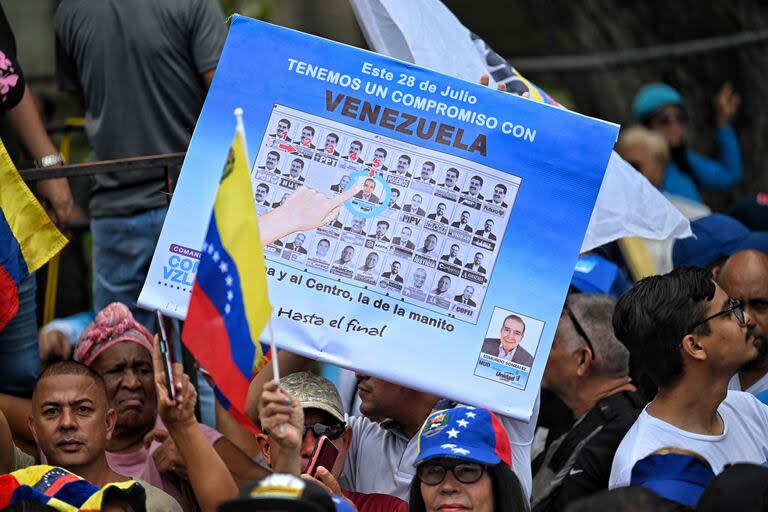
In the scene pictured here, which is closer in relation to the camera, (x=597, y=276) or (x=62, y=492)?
(x=62, y=492)

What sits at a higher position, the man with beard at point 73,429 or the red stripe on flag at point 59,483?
the man with beard at point 73,429

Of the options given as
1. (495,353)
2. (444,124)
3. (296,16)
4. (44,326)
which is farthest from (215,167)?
(296,16)

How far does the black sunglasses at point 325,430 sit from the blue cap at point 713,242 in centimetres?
223

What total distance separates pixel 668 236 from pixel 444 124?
1.36 meters

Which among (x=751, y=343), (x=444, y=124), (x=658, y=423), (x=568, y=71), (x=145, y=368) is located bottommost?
(x=145, y=368)

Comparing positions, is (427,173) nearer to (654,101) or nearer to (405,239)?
(405,239)

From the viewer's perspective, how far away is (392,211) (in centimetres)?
509

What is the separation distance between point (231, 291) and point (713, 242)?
3.26 meters

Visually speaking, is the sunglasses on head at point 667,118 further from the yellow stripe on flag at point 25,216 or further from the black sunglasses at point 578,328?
the yellow stripe on flag at point 25,216

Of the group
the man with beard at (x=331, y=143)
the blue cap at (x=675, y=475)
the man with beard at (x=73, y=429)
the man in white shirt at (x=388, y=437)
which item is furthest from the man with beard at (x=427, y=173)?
the man with beard at (x=73, y=429)

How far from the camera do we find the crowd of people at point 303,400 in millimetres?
4664

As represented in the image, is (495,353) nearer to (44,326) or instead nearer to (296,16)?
(44,326)

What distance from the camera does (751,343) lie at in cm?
494

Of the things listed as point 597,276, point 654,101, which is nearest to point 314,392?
point 597,276
